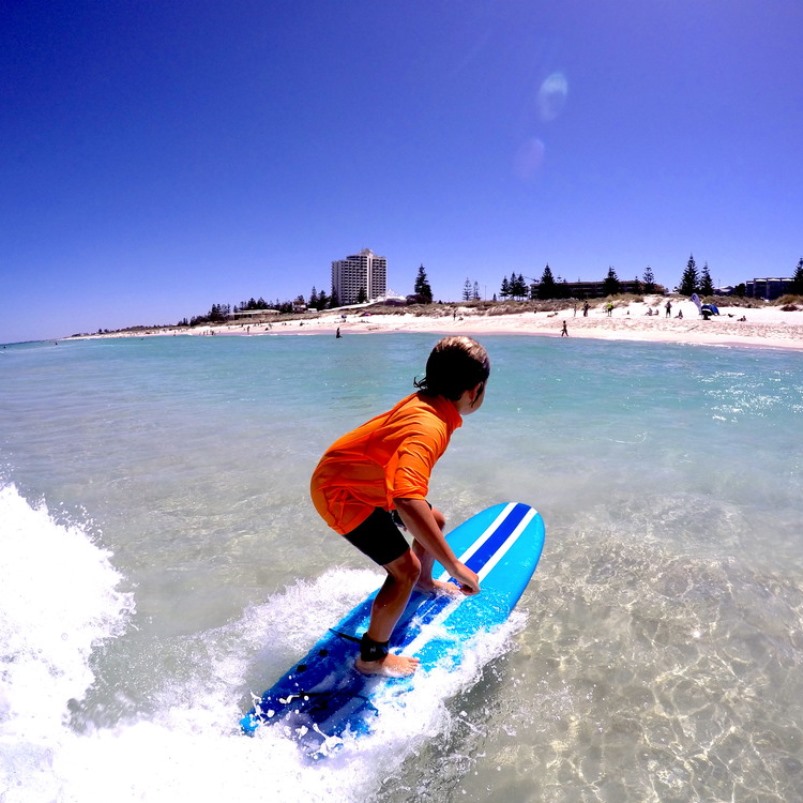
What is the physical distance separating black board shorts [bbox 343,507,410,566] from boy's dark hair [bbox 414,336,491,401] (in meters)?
0.68

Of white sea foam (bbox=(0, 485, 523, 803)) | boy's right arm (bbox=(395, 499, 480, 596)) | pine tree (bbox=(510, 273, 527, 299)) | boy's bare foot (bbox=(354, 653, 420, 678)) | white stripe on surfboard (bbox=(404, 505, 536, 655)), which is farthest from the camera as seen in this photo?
pine tree (bbox=(510, 273, 527, 299))

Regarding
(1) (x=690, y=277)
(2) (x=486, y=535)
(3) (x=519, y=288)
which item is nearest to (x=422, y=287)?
(3) (x=519, y=288)

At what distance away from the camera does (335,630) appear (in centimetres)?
296

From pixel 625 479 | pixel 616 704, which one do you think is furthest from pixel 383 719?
pixel 625 479

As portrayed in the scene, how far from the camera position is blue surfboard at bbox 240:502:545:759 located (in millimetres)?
2365

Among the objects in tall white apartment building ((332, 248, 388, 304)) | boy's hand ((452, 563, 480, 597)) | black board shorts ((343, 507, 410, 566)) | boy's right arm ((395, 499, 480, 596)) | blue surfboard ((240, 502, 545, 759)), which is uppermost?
tall white apartment building ((332, 248, 388, 304))

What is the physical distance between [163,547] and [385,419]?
3.55m

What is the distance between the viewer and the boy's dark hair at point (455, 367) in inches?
85.2

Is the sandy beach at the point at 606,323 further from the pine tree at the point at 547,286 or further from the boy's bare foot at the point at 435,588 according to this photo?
the boy's bare foot at the point at 435,588

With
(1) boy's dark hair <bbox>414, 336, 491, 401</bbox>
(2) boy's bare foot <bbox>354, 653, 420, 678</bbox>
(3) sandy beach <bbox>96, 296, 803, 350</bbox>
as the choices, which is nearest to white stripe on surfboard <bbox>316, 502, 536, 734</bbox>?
(2) boy's bare foot <bbox>354, 653, 420, 678</bbox>

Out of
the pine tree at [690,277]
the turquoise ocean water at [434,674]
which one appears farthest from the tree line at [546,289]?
the turquoise ocean water at [434,674]

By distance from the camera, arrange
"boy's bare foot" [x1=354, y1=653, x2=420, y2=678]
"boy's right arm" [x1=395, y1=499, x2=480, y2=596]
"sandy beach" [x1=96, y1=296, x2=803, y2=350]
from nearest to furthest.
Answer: "boy's right arm" [x1=395, y1=499, x2=480, y2=596] < "boy's bare foot" [x1=354, y1=653, x2=420, y2=678] < "sandy beach" [x1=96, y1=296, x2=803, y2=350]

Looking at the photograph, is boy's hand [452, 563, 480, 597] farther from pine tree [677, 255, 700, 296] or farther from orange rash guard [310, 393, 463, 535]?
pine tree [677, 255, 700, 296]

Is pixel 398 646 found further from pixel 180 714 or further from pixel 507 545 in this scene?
pixel 507 545
